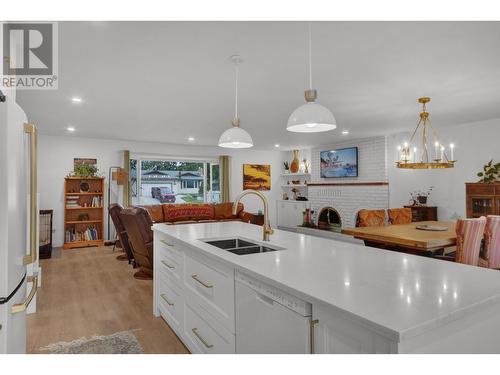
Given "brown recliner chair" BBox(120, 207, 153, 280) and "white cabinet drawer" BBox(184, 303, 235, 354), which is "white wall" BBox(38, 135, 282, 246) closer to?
"brown recliner chair" BBox(120, 207, 153, 280)

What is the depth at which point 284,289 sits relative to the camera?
127 centimetres

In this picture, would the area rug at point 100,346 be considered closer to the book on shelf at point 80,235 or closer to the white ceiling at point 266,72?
the white ceiling at point 266,72

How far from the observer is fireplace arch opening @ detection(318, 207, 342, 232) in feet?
27.1

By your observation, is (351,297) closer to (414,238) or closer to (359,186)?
(414,238)

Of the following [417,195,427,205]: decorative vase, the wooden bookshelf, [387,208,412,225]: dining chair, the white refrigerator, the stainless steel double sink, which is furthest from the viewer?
the wooden bookshelf

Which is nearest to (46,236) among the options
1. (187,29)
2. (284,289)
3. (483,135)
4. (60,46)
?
(60,46)

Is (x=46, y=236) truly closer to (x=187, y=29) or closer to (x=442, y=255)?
(x=187, y=29)

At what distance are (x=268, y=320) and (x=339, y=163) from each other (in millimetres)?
7098

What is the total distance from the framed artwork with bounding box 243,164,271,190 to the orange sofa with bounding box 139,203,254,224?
1.83 meters

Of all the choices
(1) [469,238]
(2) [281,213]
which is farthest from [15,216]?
(2) [281,213]

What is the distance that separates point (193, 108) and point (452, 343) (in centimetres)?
410

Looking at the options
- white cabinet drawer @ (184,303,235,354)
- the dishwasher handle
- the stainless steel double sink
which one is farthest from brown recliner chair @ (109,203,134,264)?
the dishwasher handle

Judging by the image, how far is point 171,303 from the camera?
269 centimetres

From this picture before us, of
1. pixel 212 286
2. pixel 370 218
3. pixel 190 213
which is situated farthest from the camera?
pixel 190 213
